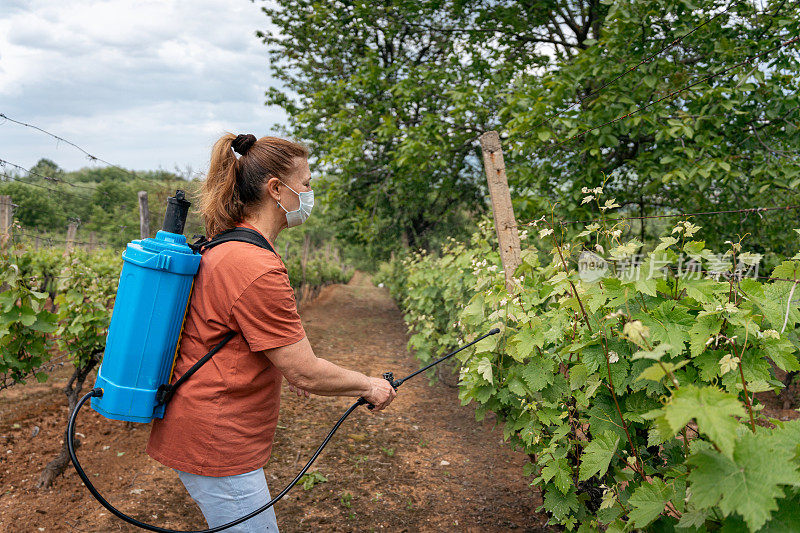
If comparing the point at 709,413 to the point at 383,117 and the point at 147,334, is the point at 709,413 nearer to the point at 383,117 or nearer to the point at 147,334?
the point at 147,334

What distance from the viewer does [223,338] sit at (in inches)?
64.6

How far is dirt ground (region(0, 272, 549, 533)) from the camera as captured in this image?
11.0ft

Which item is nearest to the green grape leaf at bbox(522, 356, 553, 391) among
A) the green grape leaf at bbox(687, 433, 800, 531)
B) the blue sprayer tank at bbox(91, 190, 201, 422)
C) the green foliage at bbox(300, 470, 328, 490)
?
the green grape leaf at bbox(687, 433, 800, 531)


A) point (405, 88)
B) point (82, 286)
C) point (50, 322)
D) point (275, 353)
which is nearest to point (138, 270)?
point (275, 353)

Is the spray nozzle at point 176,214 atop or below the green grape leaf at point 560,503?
atop

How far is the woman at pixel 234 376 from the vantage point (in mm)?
1564

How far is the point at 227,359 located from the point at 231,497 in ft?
1.65

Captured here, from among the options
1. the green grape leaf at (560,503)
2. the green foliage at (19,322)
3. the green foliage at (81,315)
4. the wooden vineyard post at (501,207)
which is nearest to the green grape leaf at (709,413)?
the green grape leaf at (560,503)

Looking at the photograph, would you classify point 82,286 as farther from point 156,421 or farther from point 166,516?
point 156,421

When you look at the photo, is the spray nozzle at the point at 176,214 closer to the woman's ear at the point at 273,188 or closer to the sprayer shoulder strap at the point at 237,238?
the sprayer shoulder strap at the point at 237,238

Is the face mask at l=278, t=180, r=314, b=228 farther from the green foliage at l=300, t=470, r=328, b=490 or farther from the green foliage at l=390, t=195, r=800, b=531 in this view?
the green foliage at l=300, t=470, r=328, b=490

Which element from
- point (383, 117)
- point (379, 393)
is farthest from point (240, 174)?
point (383, 117)

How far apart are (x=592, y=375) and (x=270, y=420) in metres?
1.26

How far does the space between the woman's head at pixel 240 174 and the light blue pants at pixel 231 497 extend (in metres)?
0.92
